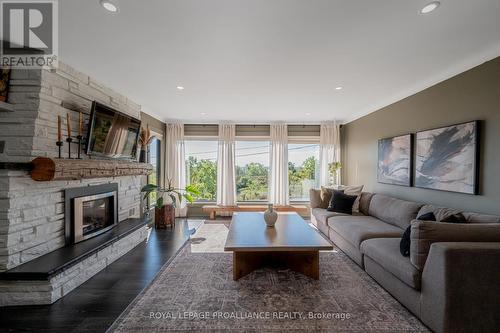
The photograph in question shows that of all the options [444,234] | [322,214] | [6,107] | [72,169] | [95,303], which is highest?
[6,107]

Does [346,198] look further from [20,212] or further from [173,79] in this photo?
[20,212]

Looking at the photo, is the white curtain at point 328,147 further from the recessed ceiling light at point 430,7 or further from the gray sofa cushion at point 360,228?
the recessed ceiling light at point 430,7

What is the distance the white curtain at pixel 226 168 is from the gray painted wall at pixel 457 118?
3.26 metres

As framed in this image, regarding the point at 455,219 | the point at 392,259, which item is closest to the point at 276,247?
the point at 392,259

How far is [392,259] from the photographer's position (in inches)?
91.3

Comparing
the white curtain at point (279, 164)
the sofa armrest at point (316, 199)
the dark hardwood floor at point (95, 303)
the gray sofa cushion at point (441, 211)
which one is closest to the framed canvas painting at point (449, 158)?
the gray sofa cushion at point (441, 211)

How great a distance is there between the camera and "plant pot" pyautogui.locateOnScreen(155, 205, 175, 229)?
16.5ft

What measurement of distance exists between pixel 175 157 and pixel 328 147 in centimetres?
403

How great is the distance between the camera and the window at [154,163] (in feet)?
18.0

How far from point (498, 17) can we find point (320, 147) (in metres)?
4.35

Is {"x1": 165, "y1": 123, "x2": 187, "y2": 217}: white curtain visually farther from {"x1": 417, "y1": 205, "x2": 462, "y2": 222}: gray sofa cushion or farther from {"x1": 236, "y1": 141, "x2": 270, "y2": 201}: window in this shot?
{"x1": 417, "y1": 205, "x2": 462, "y2": 222}: gray sofa cushion

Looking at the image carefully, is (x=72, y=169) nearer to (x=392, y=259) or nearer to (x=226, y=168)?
(x=392, y=259)

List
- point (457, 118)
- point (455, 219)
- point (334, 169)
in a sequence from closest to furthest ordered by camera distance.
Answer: point (455, 219) → point (457, 118) → point (334, 169)

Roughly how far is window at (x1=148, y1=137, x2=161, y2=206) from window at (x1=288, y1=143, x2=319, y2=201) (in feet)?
11.3
